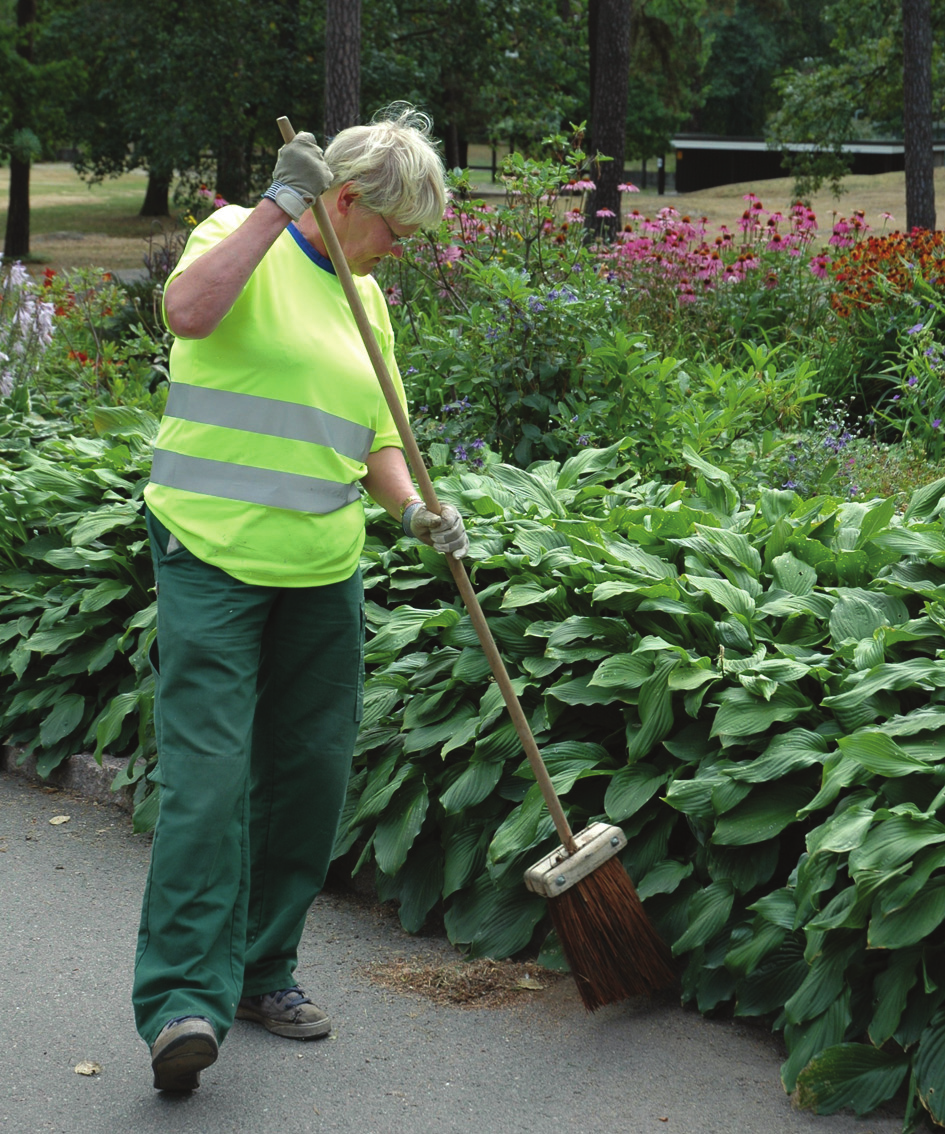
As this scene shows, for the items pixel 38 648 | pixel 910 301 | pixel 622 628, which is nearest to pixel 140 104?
pixel 910 301

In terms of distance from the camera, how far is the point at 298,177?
2.67 m

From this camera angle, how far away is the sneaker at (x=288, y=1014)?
10.3ft

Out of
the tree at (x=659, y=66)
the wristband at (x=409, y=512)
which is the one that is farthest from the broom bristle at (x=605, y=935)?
the tree at (x=659, y=66)

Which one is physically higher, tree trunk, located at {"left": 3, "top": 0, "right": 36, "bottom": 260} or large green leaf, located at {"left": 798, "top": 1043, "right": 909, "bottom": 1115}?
tree trunk, located at {"left": 3, "top": 0, "right": 36, "bottom": 260}

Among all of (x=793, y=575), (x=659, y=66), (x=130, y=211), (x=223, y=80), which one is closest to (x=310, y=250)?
(x=793, y=575)

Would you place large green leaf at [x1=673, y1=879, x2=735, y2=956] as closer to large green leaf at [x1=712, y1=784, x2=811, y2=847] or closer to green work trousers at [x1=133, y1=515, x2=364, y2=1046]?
large green leaf at [x1=712, y1=784, x2=811, y2=847]

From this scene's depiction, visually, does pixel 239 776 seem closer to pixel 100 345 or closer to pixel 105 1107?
pixel 105 1107

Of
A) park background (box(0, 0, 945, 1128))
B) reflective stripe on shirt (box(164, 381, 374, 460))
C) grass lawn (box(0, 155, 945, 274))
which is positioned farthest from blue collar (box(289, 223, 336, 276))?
grass lawn (box(0, 155, 945, 274))

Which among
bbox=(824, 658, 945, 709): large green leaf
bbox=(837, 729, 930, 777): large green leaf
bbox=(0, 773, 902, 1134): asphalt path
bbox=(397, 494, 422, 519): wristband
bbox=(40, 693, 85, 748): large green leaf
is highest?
bbox=(397, 494, 422, 519): wristband

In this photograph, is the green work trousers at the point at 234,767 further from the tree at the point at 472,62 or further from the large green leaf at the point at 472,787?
the tree at the point at 472,62

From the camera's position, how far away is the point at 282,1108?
114 inches

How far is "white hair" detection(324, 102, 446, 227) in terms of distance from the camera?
9.25 ft

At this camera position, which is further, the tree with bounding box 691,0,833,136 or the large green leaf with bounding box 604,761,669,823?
the tree with bounding box 691,0,833,136

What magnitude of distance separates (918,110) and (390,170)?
13740mm
